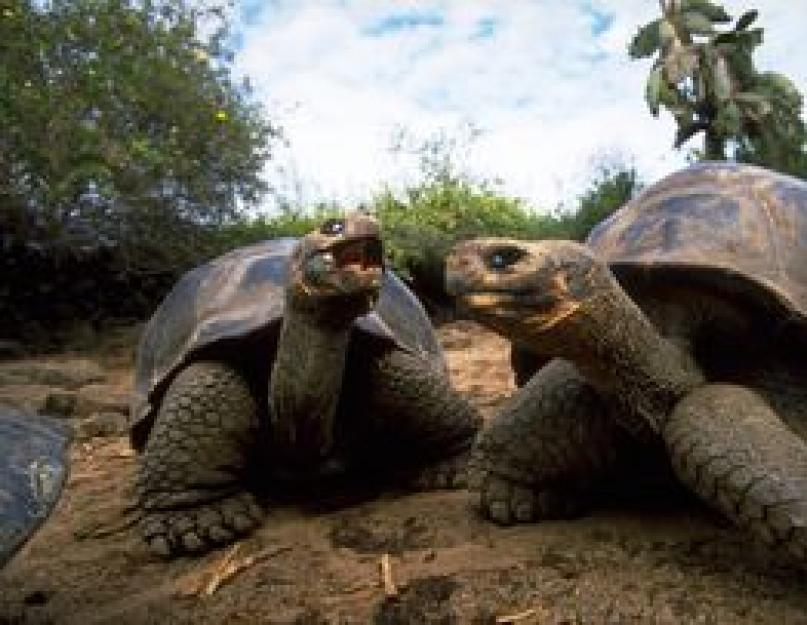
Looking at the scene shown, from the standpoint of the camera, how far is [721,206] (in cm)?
260

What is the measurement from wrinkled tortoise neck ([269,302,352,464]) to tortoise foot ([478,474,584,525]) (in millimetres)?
509

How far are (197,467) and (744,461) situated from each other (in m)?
1.51

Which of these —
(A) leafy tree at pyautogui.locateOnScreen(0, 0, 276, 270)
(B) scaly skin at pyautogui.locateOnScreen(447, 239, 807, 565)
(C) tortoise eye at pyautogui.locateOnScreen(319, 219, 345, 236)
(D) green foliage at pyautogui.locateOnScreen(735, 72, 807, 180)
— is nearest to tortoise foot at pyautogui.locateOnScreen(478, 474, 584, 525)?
(B) scaly skin at pyautogui.locateOnScreen(447, 239, 807, 565)

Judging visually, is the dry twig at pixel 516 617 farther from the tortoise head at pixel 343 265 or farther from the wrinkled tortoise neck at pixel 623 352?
the tortoise head at pixel 343 265

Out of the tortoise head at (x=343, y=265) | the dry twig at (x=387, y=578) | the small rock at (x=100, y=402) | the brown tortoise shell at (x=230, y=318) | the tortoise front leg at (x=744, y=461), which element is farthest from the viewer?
the small rock at (x=100, y=402)

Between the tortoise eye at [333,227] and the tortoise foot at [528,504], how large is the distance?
2.51 ft

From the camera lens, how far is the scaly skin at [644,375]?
1.99 meters

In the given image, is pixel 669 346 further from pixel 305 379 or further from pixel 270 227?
pixel 270 227

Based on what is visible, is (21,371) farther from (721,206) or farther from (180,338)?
(721,206)

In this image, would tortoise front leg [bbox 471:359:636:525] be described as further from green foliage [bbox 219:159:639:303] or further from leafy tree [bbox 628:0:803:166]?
leafy tree [bbox 628:0:803:166]

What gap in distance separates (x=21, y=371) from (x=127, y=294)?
238 centimetres

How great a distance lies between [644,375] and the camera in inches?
90.6

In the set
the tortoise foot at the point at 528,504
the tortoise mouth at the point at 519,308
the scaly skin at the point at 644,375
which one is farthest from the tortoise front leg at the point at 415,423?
the tortoise mouth at the point at 519,308

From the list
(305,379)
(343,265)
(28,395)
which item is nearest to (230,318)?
(305,379)
